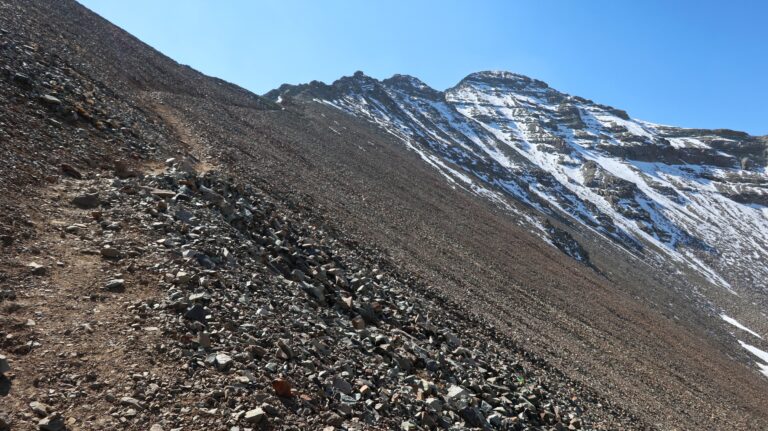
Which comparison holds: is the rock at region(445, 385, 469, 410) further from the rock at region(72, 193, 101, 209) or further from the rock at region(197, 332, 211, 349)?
the rock at region(72, 193, 101, 209)

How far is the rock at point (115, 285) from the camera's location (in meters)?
8.31

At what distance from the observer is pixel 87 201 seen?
10.7 meters

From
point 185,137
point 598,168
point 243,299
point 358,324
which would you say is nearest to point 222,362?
point 243,299

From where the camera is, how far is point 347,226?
923 inches

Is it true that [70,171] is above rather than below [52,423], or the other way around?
above

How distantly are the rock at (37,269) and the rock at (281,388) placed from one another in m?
4.89

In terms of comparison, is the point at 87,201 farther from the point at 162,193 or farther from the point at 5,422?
the point at 5,422

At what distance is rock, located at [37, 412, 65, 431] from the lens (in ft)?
A: 17.6

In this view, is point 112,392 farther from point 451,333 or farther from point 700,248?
point 700,248

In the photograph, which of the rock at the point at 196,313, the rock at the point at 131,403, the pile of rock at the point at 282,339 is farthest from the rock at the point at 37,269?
the rock at the point at 131,403

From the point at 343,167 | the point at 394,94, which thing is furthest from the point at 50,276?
the point at 394,94

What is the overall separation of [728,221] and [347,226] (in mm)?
141107

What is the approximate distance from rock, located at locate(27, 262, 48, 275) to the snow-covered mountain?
6008 cm

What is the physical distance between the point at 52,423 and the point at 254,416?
2517 millimetres
